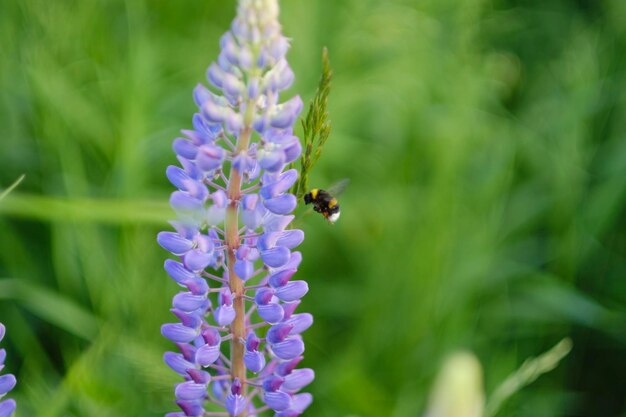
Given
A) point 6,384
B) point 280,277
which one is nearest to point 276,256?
point 280,277

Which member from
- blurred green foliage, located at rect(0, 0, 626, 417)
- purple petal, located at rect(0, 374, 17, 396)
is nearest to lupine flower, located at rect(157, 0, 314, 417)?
purple petal, located at rect(0, 374, 17, 396)

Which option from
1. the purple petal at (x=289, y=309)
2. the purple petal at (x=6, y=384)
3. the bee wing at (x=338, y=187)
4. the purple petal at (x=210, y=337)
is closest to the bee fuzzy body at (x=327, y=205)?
the bee wing at (x=338, y=187)

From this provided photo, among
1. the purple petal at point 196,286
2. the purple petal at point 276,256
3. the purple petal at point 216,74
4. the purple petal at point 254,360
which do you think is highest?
the purple petal at point 216,74

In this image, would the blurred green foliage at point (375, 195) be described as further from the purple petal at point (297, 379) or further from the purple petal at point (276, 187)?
the purple petal at point (276, 187)

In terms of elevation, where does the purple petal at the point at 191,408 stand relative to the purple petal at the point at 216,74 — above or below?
below

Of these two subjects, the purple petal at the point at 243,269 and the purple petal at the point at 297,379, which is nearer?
the purple petal at the point at 243,269

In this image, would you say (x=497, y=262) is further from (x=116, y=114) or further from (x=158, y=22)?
(x=158, y=22)
